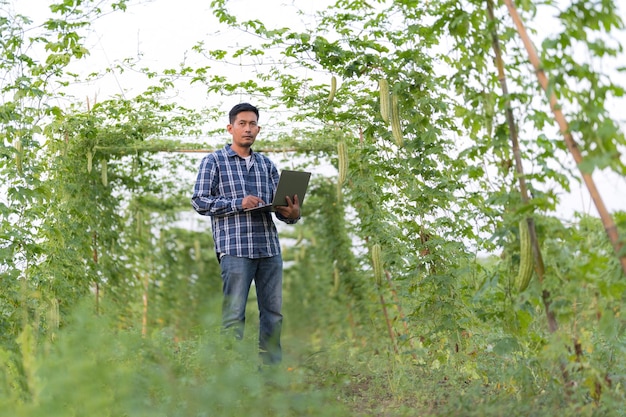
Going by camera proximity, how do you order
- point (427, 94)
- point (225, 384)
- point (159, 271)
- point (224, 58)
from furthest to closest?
point (159, 271), point (224, 58), point (427, 94), point (225, 384)

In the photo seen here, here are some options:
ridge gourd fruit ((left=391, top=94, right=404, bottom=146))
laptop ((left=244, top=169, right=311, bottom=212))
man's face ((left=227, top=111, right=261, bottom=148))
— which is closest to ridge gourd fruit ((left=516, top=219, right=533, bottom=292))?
laptop ((left=244, top=169, right=311, bottom=212))

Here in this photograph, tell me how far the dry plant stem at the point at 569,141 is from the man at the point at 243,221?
209 cm

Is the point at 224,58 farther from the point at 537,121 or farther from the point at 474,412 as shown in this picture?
the point at 474,412

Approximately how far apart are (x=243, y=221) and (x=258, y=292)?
0.54m

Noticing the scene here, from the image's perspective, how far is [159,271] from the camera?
14.1 meters

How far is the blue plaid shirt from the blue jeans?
0.08 metres

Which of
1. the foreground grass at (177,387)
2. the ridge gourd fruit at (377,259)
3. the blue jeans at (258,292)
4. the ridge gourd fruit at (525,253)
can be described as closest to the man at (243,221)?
the blue jeans at (258,292)

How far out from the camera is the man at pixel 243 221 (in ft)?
18.2

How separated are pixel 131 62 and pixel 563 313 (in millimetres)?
6014

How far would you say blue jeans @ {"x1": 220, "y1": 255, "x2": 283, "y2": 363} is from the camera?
5461 mm

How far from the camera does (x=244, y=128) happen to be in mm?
5793

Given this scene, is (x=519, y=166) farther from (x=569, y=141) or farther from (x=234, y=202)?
(x=234, y=202)

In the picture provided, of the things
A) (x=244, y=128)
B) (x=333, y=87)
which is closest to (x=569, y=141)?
(x=244, y=128)

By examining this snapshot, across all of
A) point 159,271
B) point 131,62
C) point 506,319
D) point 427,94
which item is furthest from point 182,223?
point 506,319
